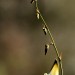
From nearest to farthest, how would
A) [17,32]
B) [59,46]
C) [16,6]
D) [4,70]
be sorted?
[4,70]
[59,46]
[17,32]
[16,6]

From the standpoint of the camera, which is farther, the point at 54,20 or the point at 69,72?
the point at 54,20

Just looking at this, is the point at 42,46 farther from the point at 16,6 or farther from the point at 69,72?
the point at 16,6

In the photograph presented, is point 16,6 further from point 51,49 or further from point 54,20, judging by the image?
point 51,49

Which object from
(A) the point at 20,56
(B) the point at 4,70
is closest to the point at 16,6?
(A) the point at 20,56

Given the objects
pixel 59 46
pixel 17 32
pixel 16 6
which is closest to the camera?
pixel 59 46

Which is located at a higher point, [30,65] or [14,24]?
[14,24]

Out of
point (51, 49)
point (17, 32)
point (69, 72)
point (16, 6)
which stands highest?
point (16, 6)

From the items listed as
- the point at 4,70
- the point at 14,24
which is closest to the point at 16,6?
the point at 14,24
